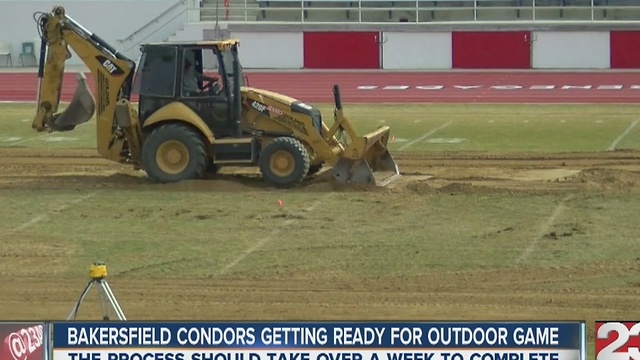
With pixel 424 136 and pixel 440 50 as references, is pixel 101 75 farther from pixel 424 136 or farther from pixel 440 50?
pixel 440 50

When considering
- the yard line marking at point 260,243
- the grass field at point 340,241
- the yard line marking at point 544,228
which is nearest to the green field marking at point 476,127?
the grass field at point 340,241

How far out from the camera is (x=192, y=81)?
72.5 feet

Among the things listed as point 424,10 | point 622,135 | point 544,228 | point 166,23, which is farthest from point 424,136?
point 166,23

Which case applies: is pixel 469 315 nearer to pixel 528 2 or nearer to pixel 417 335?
pixel 417 335

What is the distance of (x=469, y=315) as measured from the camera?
46.2 ft

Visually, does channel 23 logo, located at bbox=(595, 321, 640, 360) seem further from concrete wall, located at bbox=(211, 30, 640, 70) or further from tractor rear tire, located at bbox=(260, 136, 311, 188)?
concrete wall, located at bbox=(211, 30, 640, 70)

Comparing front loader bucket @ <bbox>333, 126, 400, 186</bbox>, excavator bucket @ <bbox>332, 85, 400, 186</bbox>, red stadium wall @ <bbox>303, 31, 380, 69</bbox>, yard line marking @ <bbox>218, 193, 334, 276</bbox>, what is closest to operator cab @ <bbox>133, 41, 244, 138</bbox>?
excavator bucket @ <bbox>332, 85, 400, 186</bbox>

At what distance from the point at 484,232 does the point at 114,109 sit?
264 inches

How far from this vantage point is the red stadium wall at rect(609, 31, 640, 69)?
5191cm

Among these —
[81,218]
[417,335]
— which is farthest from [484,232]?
[417,335]

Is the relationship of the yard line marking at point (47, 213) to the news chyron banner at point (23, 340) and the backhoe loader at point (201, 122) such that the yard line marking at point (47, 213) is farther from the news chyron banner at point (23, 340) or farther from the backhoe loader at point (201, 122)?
the news chyron banner at point (23, 340)

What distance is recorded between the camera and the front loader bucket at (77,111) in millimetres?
23156

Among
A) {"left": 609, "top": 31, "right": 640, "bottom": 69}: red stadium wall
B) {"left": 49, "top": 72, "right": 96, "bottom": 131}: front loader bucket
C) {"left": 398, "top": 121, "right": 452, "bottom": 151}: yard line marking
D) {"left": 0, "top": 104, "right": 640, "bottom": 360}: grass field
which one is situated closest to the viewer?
{"left": 0, "top": 104, "right": 640, "bottom": 360}: grass field

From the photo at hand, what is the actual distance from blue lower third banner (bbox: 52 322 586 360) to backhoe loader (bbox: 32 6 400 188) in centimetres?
1319
